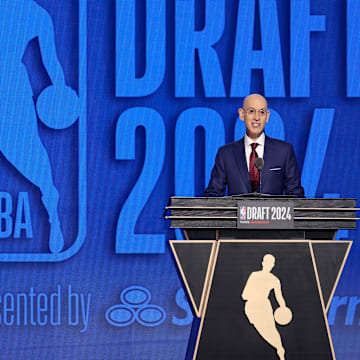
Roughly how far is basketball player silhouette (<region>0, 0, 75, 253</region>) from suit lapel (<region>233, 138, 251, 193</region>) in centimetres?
192

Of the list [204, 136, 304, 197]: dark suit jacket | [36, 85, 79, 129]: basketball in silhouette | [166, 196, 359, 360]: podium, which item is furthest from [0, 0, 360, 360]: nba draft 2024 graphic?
[166, 196, 359, 360]: podium

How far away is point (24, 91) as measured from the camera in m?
4.66

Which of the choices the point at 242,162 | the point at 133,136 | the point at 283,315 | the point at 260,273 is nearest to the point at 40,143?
the point at 133,136

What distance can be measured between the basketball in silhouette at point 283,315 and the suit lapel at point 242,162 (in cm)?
73

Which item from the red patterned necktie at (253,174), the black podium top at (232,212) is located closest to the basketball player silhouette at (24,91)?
the red patterned necktie at (253,174)

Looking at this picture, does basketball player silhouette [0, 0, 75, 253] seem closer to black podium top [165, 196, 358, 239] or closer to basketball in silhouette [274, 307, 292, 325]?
black podium top [165, 196, 358, 239]

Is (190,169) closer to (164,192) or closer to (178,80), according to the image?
(164,192)

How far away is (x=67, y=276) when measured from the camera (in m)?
4.58

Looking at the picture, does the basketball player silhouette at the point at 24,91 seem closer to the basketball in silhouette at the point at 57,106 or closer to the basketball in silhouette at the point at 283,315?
the basketball in silhouette at the point at 57,106

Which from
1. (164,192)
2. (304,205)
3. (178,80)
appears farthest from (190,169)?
(304,205)

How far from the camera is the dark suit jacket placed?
3.07 m

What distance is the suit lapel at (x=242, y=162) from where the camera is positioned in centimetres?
308

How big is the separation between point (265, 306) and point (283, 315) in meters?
0.08

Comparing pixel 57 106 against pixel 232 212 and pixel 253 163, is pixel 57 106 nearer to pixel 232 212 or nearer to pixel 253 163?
pixel 253 163
